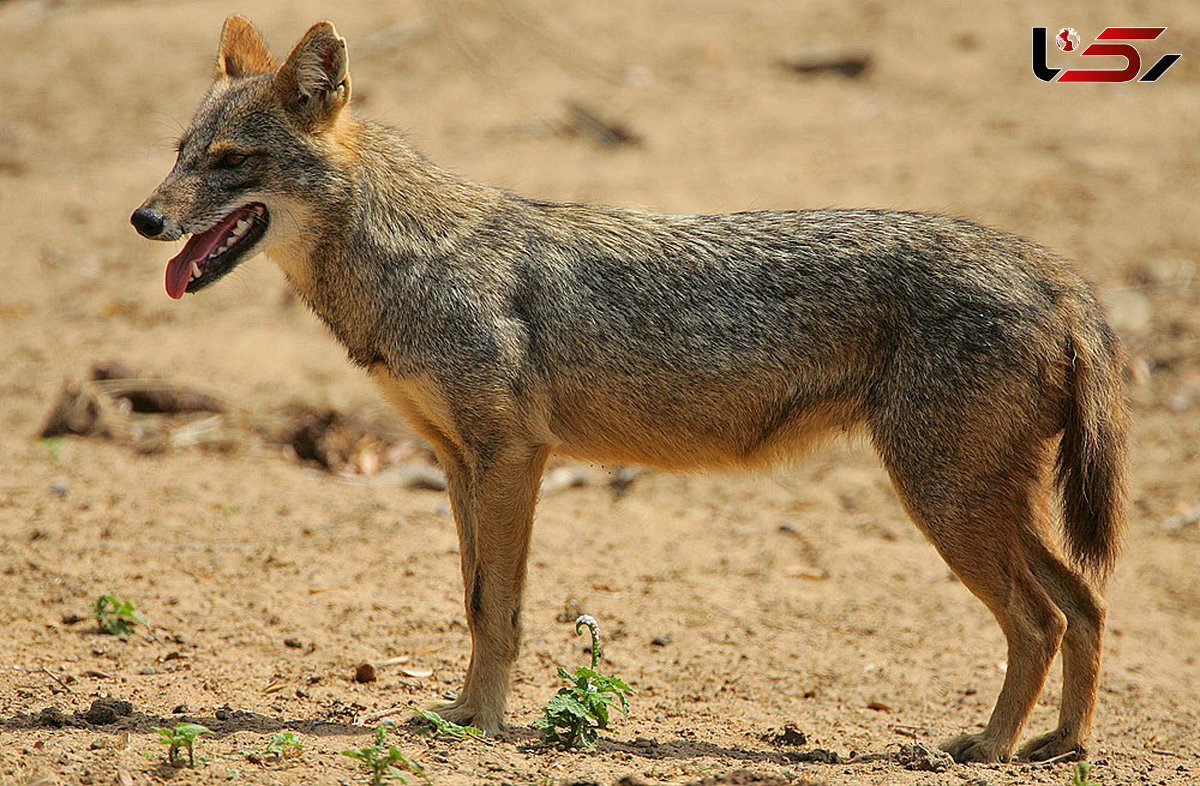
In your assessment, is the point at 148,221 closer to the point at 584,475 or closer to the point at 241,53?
the point at 241,53

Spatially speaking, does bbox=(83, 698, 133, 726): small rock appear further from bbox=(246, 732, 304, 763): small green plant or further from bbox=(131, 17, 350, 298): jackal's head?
bbox=(131, 17, 350, 298): jackal's head

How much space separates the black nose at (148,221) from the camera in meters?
5.34

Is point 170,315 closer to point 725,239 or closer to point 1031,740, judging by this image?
point 725,239

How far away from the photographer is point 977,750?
220 inches

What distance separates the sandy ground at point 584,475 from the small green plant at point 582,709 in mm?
143

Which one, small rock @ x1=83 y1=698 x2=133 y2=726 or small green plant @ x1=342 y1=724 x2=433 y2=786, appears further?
small rock @ x1=83 y1=698 x2=133 y2=726

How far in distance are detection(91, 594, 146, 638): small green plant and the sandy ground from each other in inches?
4.1

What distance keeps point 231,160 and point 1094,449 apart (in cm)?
401

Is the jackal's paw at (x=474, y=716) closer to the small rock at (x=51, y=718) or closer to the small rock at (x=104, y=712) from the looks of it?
the small rock at (x=104, y=712)

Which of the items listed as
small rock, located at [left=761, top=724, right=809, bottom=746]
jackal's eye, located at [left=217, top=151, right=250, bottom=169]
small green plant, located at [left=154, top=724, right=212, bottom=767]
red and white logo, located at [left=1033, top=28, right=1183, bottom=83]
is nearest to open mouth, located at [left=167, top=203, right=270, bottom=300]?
jackal's eye, located at [left=217, top=151, right=250, bottom=169]

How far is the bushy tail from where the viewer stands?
5.55 metres

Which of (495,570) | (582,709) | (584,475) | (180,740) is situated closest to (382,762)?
(180,740)

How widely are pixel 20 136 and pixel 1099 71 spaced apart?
12065 mm

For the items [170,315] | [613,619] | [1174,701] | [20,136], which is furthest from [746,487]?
[20,136]
